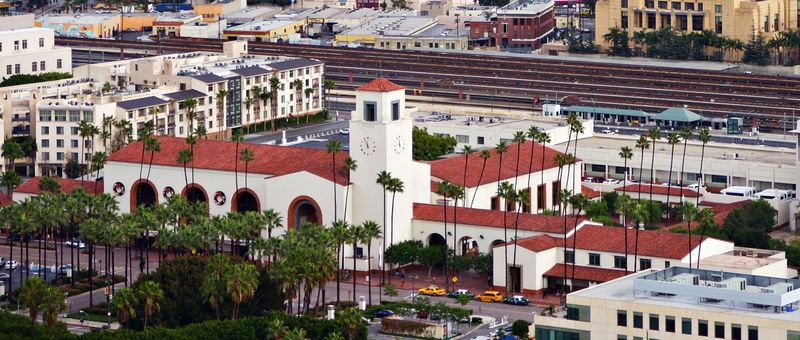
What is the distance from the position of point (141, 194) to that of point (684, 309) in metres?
60.5

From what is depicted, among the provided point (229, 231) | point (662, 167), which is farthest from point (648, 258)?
point (662, 167)

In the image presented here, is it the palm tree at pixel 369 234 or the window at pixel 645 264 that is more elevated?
the palm tree at pixel 369 234

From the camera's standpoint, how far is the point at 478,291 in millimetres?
154625

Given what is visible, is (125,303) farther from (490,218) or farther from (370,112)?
(490,218)

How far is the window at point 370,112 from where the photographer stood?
162 metres

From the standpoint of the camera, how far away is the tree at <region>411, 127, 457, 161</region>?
190m

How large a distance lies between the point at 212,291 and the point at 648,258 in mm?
27574

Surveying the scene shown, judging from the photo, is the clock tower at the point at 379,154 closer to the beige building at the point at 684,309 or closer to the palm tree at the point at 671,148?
the palm tree at the point at 671,148

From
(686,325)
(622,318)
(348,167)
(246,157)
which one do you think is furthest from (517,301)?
(686,325)

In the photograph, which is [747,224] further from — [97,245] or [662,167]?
[97,245]

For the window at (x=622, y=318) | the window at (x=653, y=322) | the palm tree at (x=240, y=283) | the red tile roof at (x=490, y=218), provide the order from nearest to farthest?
the window at (x=653, y=322) → the window at (x=622, y=318) → the palm tree at (x=240, y=283) → the red tile roof at (x=490, y=218)

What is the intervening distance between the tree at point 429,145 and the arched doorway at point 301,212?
24.4 metres

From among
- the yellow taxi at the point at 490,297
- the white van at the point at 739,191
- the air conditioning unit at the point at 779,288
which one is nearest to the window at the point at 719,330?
the air conditioning unit at the point at 779,288

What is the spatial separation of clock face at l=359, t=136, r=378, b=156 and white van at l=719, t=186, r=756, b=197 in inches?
1230
